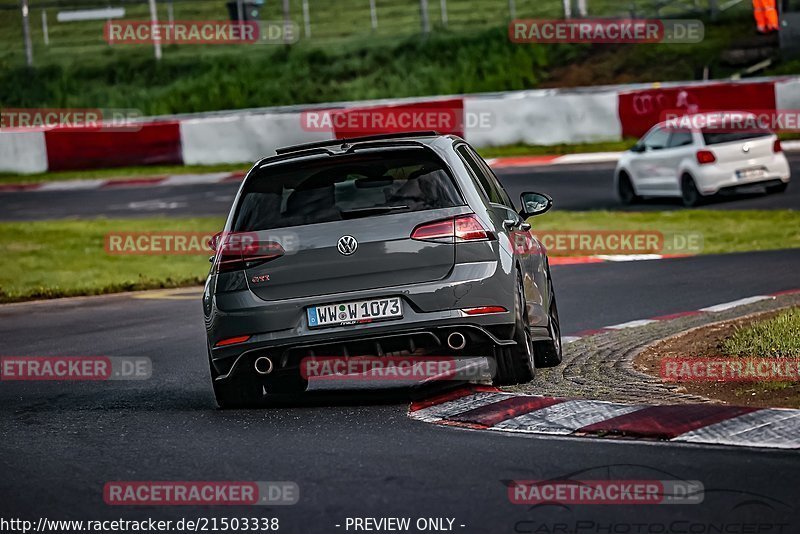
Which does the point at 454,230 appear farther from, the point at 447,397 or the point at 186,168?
→ the point at 186,168

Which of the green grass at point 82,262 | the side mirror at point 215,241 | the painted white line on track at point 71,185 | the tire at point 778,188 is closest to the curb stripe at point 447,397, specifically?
the side mirror at point 215,241

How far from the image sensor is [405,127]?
32938 millimetres

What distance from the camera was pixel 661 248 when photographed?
2030 centimetres

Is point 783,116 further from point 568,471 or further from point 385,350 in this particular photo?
point 568,471

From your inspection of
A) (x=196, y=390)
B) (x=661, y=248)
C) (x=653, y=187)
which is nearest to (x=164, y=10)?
(x=653, y=187)

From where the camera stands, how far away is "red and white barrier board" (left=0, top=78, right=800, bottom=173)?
103 ft

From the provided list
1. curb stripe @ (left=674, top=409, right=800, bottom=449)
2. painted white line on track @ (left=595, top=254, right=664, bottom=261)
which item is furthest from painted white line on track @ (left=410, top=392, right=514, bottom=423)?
painted white line on track @ (left=595, top=254, right=664, bottom=261)

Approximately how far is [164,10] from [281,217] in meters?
45.1

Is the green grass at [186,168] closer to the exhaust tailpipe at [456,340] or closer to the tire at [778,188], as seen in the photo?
the tire at [778,188]

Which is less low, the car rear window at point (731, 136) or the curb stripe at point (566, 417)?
the car rear window at point (731, 136)

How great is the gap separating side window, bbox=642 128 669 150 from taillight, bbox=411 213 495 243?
653 inches

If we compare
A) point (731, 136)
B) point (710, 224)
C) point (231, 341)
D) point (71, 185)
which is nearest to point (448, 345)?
point (231, 341)

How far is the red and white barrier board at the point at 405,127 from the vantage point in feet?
103

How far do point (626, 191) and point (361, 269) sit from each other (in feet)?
56.9
